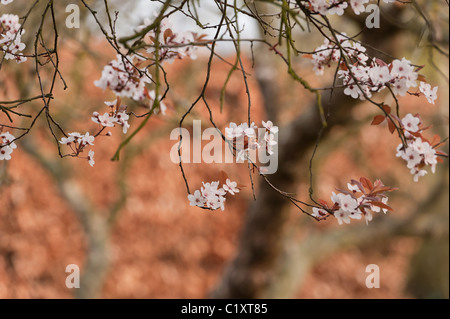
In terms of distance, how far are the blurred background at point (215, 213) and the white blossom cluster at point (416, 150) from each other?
194 centimetres

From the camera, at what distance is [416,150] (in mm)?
1421

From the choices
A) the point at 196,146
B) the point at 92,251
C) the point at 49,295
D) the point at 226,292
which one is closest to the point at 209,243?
the point at 196,146

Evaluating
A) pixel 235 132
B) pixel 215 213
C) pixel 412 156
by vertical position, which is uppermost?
pixel 215 213

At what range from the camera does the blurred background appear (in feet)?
13.9

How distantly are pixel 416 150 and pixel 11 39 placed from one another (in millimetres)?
1383

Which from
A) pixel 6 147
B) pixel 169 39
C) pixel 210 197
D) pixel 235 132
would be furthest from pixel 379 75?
pixel 6 147

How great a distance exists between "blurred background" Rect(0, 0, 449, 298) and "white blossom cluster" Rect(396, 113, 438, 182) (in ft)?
6.37

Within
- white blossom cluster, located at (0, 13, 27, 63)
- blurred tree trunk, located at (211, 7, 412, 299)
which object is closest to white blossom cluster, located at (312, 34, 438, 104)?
white blossom cluster, located at (0, 13, 27, 63)

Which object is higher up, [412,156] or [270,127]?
[270,127]

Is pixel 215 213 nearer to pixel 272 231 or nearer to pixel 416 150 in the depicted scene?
pixel 272 231

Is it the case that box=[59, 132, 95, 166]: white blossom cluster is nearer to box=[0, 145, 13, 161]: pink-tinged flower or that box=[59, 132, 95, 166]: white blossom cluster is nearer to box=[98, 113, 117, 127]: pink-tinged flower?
box=[98, 113, 117, 127]: pink-tinged flower

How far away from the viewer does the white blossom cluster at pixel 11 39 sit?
A: 1621 mm

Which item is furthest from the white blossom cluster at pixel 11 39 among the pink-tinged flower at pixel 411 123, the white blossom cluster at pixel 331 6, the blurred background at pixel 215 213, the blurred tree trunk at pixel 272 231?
the blurred tree trunk at pixel 272 231
